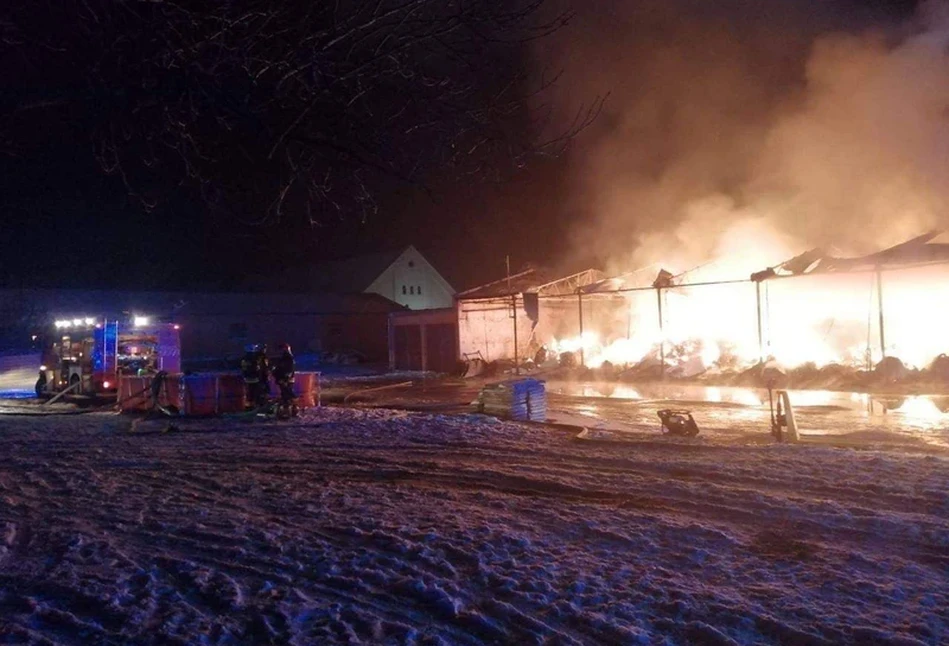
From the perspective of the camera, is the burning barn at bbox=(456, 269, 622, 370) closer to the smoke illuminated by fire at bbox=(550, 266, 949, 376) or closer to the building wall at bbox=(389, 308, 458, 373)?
the building wall at bbox=(389, 308, 458, 373)

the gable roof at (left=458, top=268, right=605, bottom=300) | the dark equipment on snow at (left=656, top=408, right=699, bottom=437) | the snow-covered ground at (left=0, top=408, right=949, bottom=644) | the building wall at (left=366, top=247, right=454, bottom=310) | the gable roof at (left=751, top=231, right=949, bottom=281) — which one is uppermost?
the building wall at (left=366, top=247, right=454, bottom=310)

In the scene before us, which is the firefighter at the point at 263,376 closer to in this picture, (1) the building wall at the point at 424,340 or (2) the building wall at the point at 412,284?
(1) the building wall at the point at 424,340

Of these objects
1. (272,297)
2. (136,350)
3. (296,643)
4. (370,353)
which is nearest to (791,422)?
(296,643)

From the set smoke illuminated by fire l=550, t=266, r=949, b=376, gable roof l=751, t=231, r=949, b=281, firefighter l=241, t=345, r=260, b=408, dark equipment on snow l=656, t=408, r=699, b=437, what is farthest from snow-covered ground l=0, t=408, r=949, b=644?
Result: smoke illuminated by fire l=550, t=266, r=949, b=376

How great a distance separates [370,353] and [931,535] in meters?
36.6

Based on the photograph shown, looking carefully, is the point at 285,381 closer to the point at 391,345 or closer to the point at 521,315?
the point at 391,345

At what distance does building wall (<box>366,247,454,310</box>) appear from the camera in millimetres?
49125

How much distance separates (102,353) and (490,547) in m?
18.0

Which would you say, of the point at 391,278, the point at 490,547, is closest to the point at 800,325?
the point at 490,547

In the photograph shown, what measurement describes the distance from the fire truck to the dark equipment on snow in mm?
14172

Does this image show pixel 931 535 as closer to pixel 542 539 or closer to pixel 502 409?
pixel 542 539

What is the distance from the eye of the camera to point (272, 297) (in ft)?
138

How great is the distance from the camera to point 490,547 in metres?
5.87

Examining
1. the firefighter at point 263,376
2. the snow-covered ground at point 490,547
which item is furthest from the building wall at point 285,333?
the snow-covered ground at point 490,547
